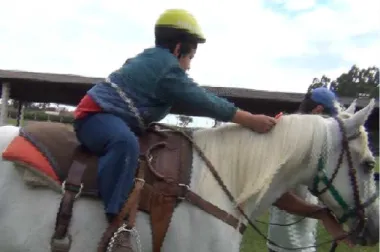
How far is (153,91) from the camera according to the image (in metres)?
2.85

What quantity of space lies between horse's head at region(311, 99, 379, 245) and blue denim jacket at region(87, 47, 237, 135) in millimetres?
Result: 679

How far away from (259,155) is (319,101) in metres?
1.56

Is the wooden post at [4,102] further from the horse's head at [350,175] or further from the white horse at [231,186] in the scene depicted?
the horse's head at [350,175]

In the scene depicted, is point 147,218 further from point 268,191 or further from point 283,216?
point 283,216

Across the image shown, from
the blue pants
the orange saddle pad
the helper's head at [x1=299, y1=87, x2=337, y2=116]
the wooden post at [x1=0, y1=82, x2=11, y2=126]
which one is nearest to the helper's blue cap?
the helper's head at [x1=299, y1=87, x2=337, y2=116]

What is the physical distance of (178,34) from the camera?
2.98 metres

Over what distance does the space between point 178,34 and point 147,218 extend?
3.81ft

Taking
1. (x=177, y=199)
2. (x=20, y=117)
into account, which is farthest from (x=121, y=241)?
(x=20, y=117)

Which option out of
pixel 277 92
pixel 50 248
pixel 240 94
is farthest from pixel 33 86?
pixel 50 248

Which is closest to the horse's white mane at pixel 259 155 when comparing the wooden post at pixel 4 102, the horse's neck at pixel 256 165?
the horse's neck at pixel 256 165

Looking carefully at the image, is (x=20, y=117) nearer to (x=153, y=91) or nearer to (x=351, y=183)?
(x=153, y=91)

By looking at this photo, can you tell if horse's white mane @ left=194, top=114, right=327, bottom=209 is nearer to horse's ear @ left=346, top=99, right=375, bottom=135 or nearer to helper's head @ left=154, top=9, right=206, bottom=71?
horse's ear @ left=346, top=99, right=375, bottom=135

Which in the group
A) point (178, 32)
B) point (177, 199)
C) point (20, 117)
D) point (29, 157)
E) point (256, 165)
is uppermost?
point (178, 32)

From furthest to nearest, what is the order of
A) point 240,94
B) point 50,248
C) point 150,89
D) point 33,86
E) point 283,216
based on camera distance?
point 33,86 < point 240,94 < point 283,216 < point 150,89 < point 50,248
